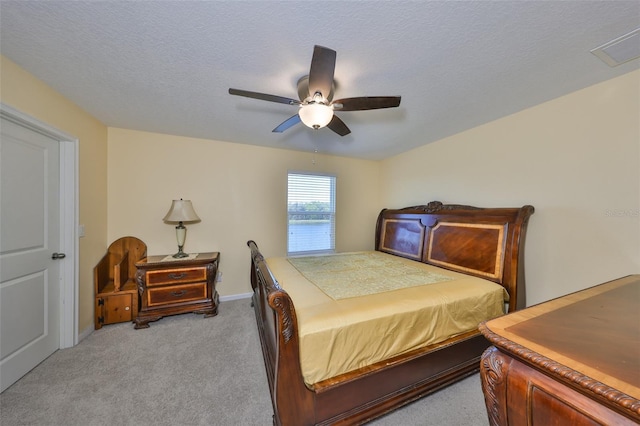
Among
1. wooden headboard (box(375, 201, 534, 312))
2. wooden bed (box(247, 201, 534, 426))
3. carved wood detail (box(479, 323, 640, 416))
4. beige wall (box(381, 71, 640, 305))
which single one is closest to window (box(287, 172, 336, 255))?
wooden headboard (box(375, 201, 534, 312))

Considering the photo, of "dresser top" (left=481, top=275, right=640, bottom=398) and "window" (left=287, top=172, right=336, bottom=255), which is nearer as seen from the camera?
"dresser top" (left=481, top=275, right=640, bottom=398)

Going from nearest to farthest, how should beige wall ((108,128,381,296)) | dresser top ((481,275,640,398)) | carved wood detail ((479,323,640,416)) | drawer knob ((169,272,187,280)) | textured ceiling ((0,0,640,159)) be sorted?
carved wood detail ((479,323,640,416)) < dresser top ((481,275,640,398)) < textured ceiling ((0,0,640,159)) < drawer knob ((169,272,187,280)) < beige wall ((108,128,381,296))

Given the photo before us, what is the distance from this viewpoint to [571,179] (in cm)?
198

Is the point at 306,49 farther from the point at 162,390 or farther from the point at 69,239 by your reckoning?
the point at 69,239

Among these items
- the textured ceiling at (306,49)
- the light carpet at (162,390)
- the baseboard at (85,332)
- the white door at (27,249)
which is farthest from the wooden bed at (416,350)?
the baseboard at (85,332)

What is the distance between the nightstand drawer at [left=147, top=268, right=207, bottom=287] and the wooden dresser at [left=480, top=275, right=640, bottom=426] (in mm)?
2938

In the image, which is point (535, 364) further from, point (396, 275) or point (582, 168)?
point (582, 168)

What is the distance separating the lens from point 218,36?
1368 millimetres

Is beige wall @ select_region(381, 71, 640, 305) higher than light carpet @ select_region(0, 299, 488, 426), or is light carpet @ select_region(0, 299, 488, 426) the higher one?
beige wall @ select_region(381, 71, 640, 305)

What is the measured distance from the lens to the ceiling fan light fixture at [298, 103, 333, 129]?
1571 millimetres

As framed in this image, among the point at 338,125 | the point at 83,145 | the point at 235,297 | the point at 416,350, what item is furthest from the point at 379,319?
the point at 83,145

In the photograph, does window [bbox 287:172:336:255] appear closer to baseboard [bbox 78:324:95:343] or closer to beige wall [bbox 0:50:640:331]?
beige wall [bbox 0:50:640:331]

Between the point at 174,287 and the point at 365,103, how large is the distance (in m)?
2.97

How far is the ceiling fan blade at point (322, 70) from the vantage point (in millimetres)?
1216
